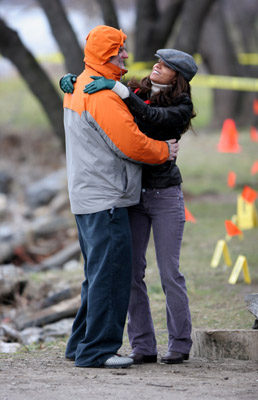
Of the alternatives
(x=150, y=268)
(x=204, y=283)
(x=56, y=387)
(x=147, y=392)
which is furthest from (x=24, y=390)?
(x=150, y=268)

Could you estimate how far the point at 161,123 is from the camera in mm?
4730

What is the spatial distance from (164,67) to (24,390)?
7.27ft

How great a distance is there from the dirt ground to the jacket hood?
196 centimetres

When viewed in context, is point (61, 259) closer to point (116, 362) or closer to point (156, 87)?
point (116, 362)

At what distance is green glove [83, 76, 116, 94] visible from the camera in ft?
15.1

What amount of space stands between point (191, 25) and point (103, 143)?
29.2 feet

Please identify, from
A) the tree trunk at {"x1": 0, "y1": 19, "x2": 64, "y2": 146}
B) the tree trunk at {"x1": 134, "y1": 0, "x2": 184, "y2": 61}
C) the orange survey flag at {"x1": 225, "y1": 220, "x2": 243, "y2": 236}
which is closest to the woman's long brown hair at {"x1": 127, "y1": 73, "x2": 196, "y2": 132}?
the orange survey flag at {"x1": 225, "y1": 220, "x2": 243, "y2": 236}

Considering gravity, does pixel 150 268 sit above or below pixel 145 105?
below

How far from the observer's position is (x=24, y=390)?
4.16 metres

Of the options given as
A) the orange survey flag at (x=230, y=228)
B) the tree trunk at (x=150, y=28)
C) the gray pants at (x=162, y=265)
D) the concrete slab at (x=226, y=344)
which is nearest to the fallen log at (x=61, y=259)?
the orange survey flag at (x=230, y=228)

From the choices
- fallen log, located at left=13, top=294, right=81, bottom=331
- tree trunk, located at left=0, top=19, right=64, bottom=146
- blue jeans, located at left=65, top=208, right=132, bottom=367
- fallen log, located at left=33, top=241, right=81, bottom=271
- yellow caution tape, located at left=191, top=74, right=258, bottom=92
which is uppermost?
yellow caution tape, located at left=191, top=74, right=258, bottom=92

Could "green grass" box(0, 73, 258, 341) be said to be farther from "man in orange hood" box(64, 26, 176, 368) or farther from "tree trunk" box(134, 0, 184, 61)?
"tree trunk" box(134, 0, 184, 61)

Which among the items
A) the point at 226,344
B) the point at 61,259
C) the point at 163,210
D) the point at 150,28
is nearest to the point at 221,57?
the point at 150,28

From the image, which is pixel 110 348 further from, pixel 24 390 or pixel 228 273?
pixel 228 273
